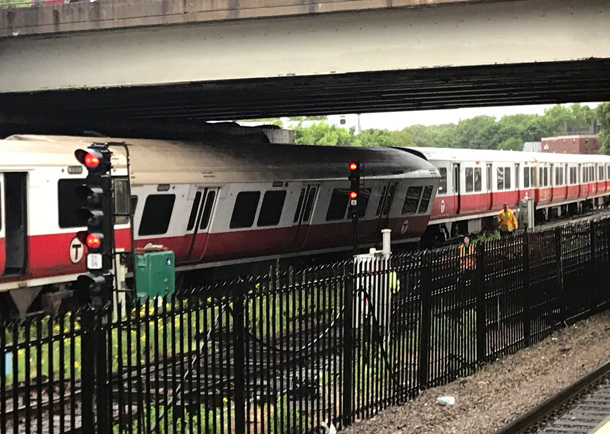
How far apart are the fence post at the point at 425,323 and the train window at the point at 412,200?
591 inches

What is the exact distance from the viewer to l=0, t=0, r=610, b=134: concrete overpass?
51.4ft

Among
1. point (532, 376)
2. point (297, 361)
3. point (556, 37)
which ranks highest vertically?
point (556, 37)

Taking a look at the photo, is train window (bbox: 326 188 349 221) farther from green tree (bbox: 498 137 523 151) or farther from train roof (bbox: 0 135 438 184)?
green tree (bbox: 498 137 523 151)

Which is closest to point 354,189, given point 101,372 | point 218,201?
point 218,201

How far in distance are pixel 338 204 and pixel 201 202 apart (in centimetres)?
568

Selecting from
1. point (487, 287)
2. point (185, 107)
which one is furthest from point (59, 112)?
point (487, 287)

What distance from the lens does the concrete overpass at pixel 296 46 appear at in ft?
51.4

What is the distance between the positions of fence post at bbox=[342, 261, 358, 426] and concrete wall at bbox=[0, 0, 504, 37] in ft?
25.9

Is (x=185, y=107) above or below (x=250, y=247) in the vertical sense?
above

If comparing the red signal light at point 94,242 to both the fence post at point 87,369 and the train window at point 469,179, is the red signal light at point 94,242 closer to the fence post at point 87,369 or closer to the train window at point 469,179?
the fence post at point 87,369

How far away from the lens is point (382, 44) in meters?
16.4

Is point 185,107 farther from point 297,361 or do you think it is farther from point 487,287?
point 297,361

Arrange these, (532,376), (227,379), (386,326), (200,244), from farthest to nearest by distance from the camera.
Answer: (200,244) < (532,376) < (386,326) < (227,379)

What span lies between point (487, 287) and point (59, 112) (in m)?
16.7
